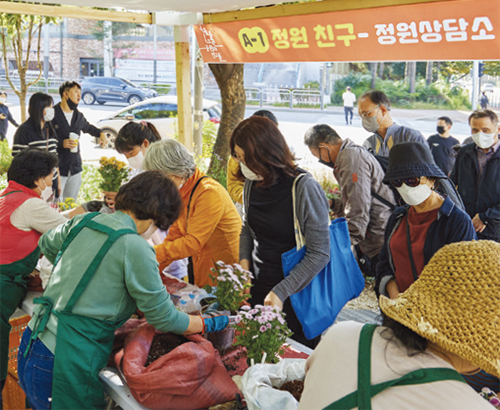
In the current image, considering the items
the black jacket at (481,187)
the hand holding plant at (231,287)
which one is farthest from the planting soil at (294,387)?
the black jacket at (481,187)

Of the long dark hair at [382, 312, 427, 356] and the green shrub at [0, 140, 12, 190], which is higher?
the long dark hair at [382, 312, 427, 356]

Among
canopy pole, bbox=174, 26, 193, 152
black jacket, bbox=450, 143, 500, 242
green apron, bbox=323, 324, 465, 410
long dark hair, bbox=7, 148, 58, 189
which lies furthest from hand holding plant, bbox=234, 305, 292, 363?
canopy pole, bbox=174, 26, 193, 152

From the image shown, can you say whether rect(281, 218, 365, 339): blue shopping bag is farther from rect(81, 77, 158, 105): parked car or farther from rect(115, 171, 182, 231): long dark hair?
rect(81, 77, 158, 105): parked car

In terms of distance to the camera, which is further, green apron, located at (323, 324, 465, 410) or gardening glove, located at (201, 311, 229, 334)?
gardening glove, located at (201, 311, 229, 334)

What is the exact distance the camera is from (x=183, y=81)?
6.69 meters

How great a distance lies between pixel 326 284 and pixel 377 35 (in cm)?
214

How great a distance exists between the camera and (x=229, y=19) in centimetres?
551

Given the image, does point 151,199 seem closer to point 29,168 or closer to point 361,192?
point 29,168

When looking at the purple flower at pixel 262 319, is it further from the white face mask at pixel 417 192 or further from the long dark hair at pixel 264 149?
the white face mask at pixel 417 192

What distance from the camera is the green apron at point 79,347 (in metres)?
2.11

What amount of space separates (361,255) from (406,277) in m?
1.71

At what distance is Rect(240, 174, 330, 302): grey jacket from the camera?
262 centimetres

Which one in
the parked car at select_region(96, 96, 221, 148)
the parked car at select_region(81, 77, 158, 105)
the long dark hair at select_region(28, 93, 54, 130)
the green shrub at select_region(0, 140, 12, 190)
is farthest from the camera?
the parked car at select_region(81, 77, 158, 105)

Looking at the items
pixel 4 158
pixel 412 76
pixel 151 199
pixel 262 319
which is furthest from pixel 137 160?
pixel 412 76
